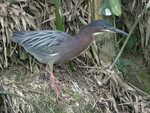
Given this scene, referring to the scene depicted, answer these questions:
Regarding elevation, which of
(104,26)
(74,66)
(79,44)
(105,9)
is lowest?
(74,66)

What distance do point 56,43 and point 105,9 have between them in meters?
1.02

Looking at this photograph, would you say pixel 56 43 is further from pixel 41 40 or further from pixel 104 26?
pixel 104 26

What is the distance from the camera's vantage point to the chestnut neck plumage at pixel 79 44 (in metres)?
2.81

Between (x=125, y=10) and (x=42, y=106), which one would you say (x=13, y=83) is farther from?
(x=125, y=10)

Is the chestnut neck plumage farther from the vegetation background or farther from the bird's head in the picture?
the vegetation background

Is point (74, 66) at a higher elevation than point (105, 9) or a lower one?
lower

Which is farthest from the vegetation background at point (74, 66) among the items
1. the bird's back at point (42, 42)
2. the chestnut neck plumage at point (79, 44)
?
the chestnut neck plumage at point (79, 44)

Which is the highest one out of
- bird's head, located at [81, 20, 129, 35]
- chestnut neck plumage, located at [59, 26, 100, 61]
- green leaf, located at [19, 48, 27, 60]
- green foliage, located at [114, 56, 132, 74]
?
bird's head, located at [81, 20, 129, 35]

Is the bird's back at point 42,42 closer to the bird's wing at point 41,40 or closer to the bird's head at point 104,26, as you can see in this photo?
the bird's wing at point 41,40

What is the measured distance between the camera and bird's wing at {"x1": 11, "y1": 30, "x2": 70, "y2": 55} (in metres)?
2.88

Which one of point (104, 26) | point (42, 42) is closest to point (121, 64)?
point (104, 26)

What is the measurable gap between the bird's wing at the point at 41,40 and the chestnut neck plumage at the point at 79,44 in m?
0.12

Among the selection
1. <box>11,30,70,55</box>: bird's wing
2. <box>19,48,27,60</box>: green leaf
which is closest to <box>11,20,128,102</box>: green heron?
<box>11,30,70,55</box>: bird's wing

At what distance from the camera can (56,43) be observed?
2883mm
